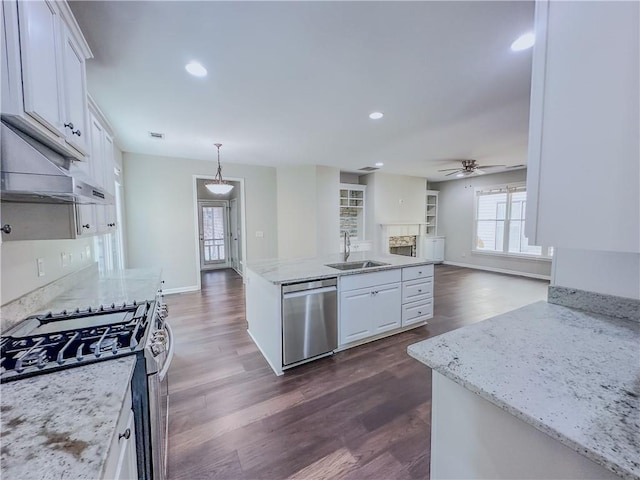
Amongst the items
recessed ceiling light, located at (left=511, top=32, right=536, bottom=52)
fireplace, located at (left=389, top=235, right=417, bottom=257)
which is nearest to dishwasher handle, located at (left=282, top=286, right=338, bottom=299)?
recessed ceiling light, located at (left=511, top=32, right=536, bottom=52)

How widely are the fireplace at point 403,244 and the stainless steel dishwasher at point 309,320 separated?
5.16 metres

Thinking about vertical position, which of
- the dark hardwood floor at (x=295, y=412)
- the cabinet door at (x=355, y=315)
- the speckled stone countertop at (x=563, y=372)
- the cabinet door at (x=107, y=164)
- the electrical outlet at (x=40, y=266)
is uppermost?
the cabinet door at (x=107, y=164)

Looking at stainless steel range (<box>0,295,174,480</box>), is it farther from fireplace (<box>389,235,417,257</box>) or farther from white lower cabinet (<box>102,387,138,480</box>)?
fireplace (<box>389,235,417,257</box>)

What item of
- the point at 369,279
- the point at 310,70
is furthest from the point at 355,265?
the point at 310,70

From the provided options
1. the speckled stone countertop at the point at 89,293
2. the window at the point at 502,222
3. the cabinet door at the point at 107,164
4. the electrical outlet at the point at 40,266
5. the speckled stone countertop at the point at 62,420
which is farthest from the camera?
the window at the point at 502,222

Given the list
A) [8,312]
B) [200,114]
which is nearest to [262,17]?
[200,114]

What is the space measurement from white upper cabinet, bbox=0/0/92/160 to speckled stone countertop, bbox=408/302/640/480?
175cm

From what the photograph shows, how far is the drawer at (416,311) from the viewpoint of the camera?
3.26 meters

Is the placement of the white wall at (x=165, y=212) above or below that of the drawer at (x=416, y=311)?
above

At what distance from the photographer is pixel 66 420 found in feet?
2.41

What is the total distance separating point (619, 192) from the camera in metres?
0.61

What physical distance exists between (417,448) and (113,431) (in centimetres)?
169

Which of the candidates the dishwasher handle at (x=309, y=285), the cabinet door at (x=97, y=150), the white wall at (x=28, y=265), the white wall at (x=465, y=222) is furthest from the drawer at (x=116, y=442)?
the white wall at (x=465, y=222)

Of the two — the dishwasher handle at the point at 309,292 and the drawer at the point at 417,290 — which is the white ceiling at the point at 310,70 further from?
the drawer at the point at 417,290
